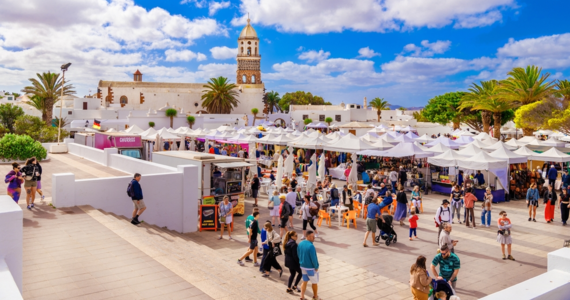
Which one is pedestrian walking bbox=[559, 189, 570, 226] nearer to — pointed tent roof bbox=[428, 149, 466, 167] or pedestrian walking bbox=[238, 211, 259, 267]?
pointed tent roof bbox=[428, 149, 466, 167]

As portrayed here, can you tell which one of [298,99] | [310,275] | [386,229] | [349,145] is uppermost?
[298,99]

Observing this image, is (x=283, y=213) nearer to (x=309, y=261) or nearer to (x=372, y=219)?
(x=372, y=219)

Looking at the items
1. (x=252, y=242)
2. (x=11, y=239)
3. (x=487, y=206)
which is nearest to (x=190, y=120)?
(x=487, y=206)

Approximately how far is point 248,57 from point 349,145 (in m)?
55.3

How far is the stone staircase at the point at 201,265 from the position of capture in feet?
23.2

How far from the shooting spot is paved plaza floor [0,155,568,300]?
257 inches

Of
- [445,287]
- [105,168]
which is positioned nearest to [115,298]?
[445,287]

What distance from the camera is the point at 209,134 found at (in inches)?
1181

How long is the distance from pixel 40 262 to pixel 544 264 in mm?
10421

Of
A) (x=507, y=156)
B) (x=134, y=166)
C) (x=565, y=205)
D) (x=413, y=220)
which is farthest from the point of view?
(x=507, y=156)

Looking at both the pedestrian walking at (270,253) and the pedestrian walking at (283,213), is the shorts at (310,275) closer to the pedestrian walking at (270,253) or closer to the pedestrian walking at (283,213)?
the pedestrian walking at (270,253)

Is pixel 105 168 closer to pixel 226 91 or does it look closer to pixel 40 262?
pixel 40 262

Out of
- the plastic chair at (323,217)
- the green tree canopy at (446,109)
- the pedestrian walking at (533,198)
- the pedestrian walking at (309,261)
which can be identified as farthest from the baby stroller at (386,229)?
the green tree canopy at (446,109)

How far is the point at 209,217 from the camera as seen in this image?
1267 centimetres
